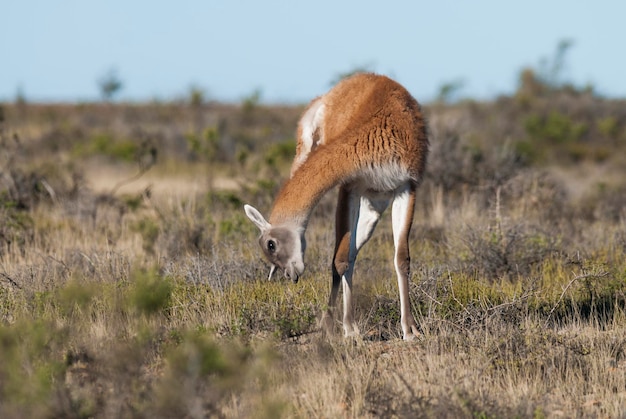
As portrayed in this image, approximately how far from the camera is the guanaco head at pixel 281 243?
23.8 ft

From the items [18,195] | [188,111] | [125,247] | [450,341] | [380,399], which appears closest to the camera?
[380,399]

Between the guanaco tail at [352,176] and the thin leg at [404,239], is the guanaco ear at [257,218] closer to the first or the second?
the guanaco tail at [352,176]

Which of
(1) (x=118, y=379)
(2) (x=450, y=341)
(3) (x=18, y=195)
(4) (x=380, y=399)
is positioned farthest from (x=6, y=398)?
(3) (x=18, y=195)

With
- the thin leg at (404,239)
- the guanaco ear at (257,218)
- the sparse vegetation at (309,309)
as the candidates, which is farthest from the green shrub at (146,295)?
the thin leg at (404,239)

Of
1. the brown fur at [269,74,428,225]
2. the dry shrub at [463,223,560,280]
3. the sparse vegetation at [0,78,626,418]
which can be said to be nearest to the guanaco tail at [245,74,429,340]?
the brown fur at [269,74,428,225]

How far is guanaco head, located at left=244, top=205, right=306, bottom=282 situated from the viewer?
A: 23.8 ft

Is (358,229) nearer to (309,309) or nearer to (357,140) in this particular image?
(309,309)

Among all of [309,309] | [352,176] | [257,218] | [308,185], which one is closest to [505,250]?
[309,309]

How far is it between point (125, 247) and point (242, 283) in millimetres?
3021

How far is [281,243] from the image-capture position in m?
7.27

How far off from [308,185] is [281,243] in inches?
20.0

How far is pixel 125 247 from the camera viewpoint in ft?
37.8

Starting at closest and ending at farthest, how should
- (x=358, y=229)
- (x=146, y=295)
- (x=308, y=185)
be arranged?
(x=146, y=295)
(x=308, y=185)
(x=358, y=229)

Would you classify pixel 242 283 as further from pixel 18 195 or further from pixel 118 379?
pixel 18 195
